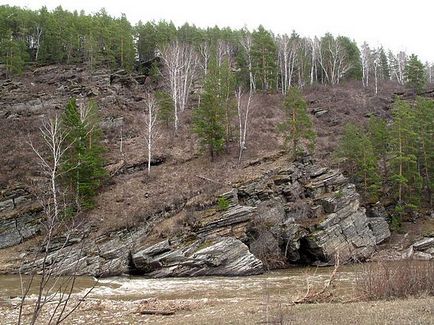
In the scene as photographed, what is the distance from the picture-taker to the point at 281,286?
22578 millimetres

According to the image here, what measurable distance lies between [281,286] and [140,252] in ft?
39.4

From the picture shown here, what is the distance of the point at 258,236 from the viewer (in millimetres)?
32031

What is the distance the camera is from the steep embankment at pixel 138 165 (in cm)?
3228

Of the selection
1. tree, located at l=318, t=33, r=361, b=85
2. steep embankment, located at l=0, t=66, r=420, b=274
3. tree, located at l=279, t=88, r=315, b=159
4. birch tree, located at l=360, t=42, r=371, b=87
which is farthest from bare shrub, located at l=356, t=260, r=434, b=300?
birch tree, located at l=360, t=42, r=371, b=87

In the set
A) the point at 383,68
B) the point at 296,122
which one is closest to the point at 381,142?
the point at 296,122

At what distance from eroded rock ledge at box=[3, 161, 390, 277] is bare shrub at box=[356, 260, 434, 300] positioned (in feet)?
46.6

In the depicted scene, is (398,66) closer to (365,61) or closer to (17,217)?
(365,61)

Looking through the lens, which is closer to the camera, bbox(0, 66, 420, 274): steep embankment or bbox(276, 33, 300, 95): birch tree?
bbox(0, 66, 420, 274): steep embankment

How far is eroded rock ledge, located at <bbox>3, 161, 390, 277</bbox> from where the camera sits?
29078 millimetres

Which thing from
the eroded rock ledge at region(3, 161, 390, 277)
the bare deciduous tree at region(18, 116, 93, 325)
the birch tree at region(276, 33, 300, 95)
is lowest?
the eroded rock ledge at region(3, 161, 390, 277)

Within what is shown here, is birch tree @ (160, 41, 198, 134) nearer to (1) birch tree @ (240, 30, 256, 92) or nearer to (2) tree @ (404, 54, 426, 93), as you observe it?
(1) birch tree @ (240, 30, 256, 92)

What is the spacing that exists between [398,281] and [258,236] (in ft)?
57.3

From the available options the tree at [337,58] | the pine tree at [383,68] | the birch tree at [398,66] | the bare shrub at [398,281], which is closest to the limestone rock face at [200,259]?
the bare shrub at [398,281]

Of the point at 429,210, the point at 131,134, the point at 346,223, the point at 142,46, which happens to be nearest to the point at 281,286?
the point at 346,223
